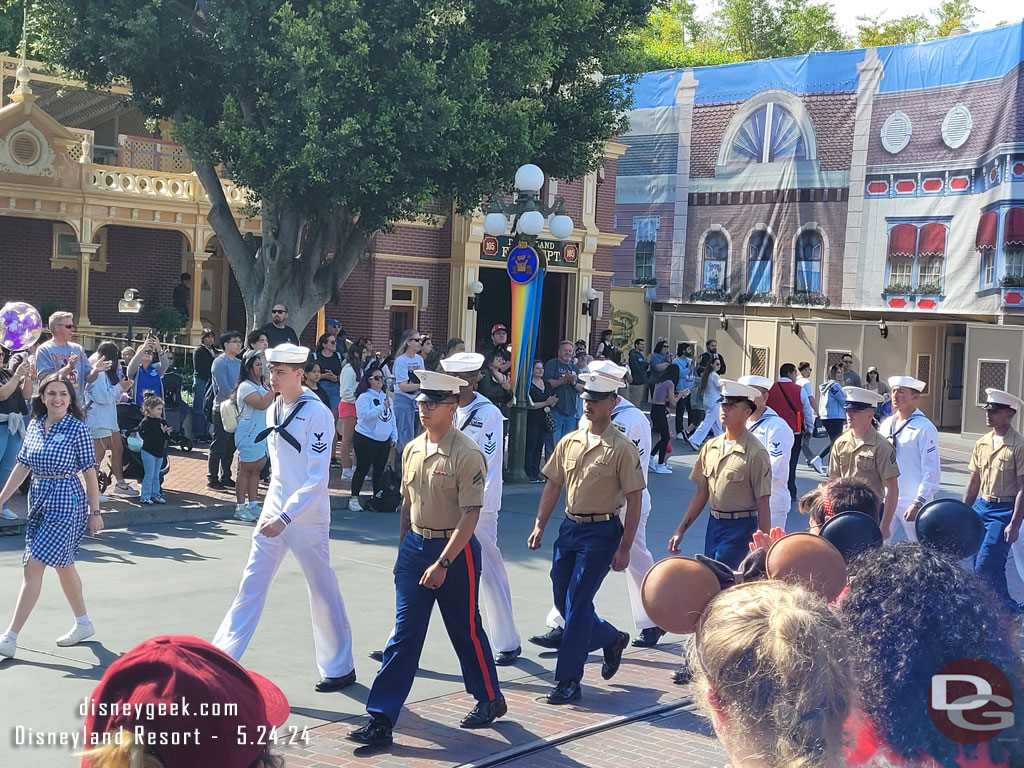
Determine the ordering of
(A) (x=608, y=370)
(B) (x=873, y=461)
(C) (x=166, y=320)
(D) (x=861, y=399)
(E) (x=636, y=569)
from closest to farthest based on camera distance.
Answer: (A) (x=608, y=370)
(E) (x=636, y=569)
(B) (x=873, y=461)
(D) (x=861, y=399)
(C) (x=166, y=320)

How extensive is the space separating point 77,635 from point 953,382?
28.5 meters

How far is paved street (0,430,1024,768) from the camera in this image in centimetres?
634

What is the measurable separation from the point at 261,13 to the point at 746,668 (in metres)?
15.7

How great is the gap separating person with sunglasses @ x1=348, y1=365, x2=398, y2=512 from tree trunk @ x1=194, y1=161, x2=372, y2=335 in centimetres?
516

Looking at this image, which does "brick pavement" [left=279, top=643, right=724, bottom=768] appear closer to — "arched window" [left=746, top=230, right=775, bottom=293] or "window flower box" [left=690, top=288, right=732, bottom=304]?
"arched window" [left=746, top=230, right=775, bottom=293]

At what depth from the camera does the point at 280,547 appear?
709 cm

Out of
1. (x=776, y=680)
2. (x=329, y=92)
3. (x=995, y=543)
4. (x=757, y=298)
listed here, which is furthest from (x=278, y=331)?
(x=757, y=298)

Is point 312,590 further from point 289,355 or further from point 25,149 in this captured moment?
point 25,149

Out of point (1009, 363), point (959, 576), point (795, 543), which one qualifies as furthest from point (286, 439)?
point (1009, 363)

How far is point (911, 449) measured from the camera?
10.1m

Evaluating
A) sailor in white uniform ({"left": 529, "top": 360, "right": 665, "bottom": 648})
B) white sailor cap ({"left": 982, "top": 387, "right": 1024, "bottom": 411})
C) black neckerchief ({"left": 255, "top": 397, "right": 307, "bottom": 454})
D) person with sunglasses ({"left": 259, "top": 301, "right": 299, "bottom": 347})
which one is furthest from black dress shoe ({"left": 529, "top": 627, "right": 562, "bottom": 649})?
person with sunglasses ({"left": 259, "top": 301, "right": 299, "bottom": 347})

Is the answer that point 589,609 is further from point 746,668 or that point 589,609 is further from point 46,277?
point 46,277

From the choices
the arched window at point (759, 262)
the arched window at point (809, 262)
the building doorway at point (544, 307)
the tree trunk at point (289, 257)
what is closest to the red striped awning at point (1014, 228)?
the arched window at point (809, 262)

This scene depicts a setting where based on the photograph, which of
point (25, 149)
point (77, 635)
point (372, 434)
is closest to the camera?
point (77, 635)
